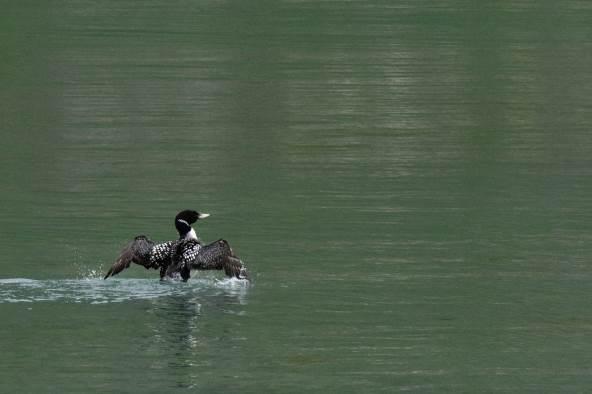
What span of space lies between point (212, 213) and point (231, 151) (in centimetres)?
509

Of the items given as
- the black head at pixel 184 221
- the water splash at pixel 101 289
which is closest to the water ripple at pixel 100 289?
the water splash at pixel 101 289

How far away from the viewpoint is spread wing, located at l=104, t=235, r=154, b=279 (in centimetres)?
1534

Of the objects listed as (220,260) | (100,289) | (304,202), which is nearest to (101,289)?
(100,289)

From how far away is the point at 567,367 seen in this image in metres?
12.5

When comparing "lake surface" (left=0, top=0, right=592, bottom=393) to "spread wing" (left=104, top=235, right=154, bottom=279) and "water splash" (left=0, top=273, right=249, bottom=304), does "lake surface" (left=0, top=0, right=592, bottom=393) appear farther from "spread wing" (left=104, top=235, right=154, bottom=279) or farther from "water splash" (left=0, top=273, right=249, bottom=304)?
"spread wing" (left=104, top=235, right=154, bottom=279)

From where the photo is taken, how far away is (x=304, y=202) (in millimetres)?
19656

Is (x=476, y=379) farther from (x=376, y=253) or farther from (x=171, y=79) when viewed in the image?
(x=171, y=79)

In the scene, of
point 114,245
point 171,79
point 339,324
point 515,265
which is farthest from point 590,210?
point 171,79

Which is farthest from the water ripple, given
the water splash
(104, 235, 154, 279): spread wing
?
(104, 235, 154, 279): spread wing

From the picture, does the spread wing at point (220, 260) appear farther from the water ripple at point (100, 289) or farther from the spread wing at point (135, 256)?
the spread wing at point (135, 256)

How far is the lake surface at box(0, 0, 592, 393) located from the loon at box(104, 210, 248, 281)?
15 cm

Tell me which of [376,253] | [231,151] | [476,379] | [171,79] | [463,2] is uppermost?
[463,2]

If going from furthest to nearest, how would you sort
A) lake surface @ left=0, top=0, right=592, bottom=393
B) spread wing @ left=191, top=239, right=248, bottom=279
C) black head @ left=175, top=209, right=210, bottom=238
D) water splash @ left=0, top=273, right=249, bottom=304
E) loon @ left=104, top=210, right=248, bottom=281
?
1. black head @ left=175, top=209, right=210, bottom=238
2. loon @ left=104, top=210, right=248, bottom=281
3. spread wing @ left=191, top=239, right=248, bottom=279
4. water splash @ left=0, top=273, right=249, bottom=304
5. lake surface @ left=0, top=0, right=592, bottom=393

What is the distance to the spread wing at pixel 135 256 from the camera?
1534 cm
